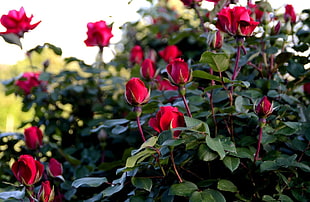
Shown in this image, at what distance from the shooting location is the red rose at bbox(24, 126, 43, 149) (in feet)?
3.91

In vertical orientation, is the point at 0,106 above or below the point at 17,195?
below

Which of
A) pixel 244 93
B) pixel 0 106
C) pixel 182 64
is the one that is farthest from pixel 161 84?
pixel 0 106

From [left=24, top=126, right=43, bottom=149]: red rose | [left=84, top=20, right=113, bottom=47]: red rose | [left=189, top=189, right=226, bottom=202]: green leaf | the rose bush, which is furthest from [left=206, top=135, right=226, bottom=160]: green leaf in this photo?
[left=84, top=20, right=113, bottom=47]: red rose

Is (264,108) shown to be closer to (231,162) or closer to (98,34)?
(231,162)

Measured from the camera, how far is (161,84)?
1.33m

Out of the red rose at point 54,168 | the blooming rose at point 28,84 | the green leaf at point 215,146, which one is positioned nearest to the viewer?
the green leaf at point 215,146

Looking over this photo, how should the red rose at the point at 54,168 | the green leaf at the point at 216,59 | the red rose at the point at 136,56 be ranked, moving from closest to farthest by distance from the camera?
the green leaf at the point at 216,59 → the red rose at the point at 54,168 → the red rose at the point at 136,56

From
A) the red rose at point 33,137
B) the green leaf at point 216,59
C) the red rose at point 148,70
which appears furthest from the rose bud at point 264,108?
the red rose at point 33,137

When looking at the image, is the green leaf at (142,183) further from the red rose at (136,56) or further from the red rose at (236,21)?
the red rose at (136,56)

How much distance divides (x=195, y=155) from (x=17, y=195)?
40 centimetres

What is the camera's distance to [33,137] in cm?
120

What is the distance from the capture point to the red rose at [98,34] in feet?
4.62

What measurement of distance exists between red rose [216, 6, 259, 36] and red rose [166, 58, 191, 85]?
0.15 metres

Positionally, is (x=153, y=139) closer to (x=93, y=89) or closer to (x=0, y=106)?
(x=93, y=89)
